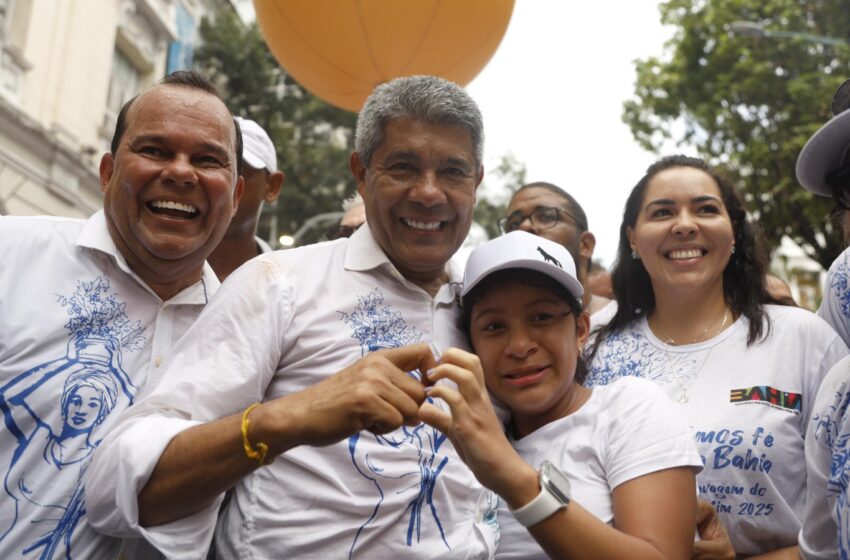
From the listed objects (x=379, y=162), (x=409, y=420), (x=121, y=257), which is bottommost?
(x=409, y=420)

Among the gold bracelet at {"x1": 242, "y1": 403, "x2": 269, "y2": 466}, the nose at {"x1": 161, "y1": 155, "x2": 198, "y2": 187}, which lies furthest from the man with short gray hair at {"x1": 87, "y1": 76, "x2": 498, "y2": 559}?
the nose at {"x1": 161, "y1": 155, "x2": 198, "y2": 187}

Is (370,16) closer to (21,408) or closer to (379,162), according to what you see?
(379,162)

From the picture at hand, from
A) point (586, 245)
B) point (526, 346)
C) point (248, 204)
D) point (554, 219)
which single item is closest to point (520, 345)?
point (526, 346)

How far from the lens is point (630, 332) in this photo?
3312 millimetres

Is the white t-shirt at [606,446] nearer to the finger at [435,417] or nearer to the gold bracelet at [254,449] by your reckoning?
the finger at [435,417]

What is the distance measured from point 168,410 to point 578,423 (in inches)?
46.5

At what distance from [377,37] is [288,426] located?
2994 millimetres

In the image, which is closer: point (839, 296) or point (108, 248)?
point (108, 248)

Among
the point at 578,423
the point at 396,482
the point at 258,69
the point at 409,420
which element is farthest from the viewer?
the point at 258,69

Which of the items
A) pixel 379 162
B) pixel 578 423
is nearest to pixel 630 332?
pixel 578 423

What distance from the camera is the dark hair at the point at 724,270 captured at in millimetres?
3213

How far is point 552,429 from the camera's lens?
7.59ft

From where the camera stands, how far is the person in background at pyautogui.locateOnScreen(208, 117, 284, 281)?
13.5ft

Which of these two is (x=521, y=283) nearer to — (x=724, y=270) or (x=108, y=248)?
(x=108, y=248)
